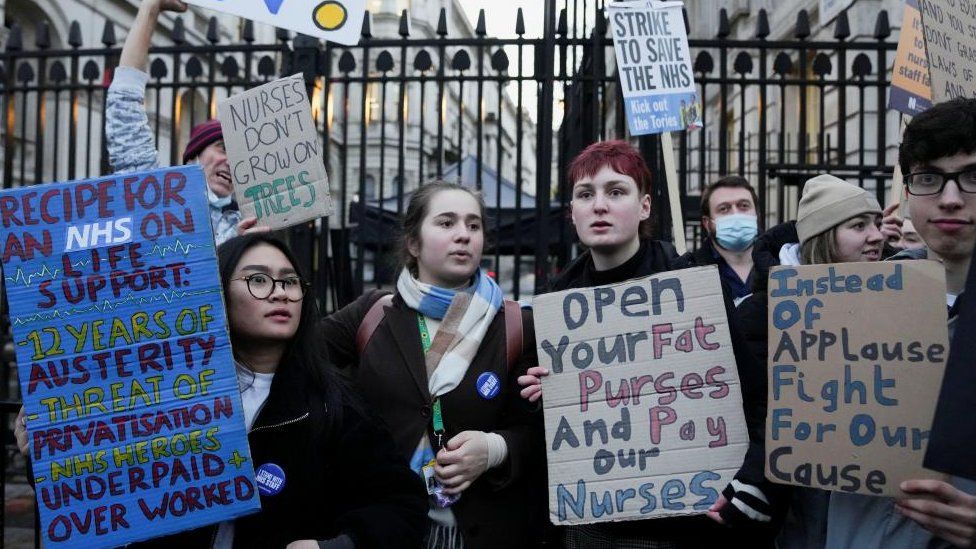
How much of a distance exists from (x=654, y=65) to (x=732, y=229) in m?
1.31

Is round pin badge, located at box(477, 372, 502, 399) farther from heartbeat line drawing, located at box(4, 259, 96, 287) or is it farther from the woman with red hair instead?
heartbeat line drawing, located at box(4, 259, 96, 287)

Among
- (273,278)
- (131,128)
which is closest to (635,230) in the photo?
(273,278)

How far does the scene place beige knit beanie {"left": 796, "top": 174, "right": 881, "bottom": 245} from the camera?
9.18ft

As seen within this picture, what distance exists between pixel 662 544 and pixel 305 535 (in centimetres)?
111

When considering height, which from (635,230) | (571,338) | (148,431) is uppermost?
(635,230)

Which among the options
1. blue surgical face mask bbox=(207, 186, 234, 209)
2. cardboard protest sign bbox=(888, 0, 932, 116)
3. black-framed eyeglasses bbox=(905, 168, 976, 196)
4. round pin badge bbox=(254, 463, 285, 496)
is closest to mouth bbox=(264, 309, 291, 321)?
round pin badge bbox=(254, 463, 285, 496)

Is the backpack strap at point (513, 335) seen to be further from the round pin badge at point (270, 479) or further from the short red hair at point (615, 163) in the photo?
the round pin badge at point (270, 479)

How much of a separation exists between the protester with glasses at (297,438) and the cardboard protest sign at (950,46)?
2.49 m

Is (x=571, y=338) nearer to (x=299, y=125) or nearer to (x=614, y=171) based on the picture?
(x=614, y=171)

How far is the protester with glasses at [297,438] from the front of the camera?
7.15 ft

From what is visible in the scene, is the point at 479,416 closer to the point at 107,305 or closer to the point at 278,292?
the point at 278,292

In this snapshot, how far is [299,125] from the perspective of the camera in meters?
3.32

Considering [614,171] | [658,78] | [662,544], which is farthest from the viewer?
[658,78]

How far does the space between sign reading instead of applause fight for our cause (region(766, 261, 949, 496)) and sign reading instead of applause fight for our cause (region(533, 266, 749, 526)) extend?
0.82ft
